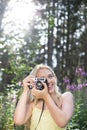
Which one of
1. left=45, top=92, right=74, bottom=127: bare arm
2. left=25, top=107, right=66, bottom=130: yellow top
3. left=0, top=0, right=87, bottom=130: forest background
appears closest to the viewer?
left=45, top=92, right=74, bottom=127: bare arm

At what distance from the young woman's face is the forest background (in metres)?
2.57

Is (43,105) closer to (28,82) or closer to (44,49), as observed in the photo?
(28,82)

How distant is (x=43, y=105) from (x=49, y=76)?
250 mm

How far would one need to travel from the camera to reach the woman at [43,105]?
3492mm

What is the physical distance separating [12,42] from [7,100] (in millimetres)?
2455

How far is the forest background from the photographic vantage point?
26.0 ft

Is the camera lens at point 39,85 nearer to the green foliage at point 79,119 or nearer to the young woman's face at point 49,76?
the young woman's face at point 49,76

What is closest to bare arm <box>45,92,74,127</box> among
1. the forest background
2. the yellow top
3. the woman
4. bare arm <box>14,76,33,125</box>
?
the woman

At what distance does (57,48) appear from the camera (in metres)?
33.3

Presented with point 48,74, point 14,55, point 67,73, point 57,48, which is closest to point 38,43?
point 14,55

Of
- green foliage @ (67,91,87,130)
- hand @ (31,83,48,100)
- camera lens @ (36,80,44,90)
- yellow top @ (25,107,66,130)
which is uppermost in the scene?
camera lens @ (36,80,44,90)

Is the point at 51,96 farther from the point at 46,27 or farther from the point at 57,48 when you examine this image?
the point at 57,48

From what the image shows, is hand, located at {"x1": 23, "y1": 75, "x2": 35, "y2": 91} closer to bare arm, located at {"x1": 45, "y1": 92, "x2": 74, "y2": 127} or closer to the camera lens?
the camera lens

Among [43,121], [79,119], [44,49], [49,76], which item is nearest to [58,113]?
[43,121]
